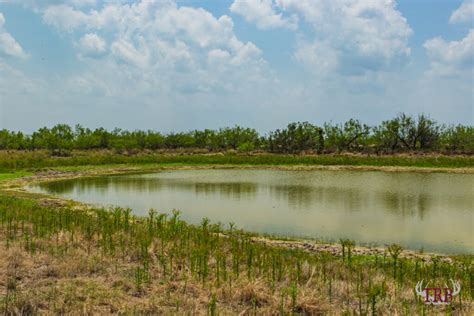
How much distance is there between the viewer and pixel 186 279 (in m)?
6.55

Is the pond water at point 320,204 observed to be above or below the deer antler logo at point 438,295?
below

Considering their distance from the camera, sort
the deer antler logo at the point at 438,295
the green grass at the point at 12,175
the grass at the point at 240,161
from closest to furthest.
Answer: the deer antler logo at the point at 438,295
the green grass at the point at 12,175
the grass at the point at 240,161

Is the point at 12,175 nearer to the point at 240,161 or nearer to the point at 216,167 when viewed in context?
the point at 216,167

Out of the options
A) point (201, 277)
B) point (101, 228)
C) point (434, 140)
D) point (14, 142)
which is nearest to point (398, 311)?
point (201, 277)

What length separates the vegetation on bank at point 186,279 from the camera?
5.54 meters

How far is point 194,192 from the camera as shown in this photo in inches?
904

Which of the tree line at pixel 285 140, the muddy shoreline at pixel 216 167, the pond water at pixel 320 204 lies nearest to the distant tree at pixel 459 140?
the tree line at pixel 285 140

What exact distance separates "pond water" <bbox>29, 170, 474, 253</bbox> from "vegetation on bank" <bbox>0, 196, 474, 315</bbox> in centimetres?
352

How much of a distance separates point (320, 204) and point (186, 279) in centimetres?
1230

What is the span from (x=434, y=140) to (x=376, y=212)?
4516 cm

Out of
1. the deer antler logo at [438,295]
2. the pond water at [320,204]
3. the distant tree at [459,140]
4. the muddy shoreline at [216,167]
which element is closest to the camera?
the deer antler logo at [438,295]

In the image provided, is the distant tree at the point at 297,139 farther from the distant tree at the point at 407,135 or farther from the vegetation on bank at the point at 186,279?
the vegetation on bank at the point at 186,279

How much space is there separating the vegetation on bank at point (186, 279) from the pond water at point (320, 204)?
3.52 metres

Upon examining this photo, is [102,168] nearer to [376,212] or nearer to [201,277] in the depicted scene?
[376,212]
